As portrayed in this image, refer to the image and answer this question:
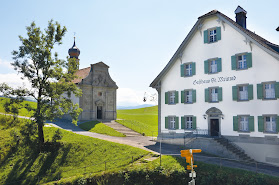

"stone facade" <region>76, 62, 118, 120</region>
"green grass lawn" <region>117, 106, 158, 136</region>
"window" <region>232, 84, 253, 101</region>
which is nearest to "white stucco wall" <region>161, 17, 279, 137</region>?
"window" <region>232, 84, 253, 101</region>

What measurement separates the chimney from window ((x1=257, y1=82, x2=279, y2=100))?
9.31 metres

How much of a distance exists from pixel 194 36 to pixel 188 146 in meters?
10.8

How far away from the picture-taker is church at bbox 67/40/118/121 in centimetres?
4081

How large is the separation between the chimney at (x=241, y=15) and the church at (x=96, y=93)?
75.6 feet

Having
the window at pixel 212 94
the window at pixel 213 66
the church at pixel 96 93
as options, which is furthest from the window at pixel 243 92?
the church at pixel 96 93

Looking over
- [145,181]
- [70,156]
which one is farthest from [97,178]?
[70,156]

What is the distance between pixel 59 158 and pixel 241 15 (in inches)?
918

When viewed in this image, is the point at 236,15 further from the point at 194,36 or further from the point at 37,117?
the point at 37,117

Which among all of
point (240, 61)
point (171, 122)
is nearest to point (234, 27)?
point (240, 61)

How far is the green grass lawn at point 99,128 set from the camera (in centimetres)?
3297

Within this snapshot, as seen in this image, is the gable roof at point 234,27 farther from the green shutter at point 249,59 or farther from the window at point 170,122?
the window at point 170,122

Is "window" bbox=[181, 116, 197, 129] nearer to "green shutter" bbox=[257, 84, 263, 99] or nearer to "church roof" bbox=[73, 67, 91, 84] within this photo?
"green shutter" bbox=[257, 84, 263, 99]

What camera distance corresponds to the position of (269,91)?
68.1ft

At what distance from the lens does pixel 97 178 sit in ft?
60.5
